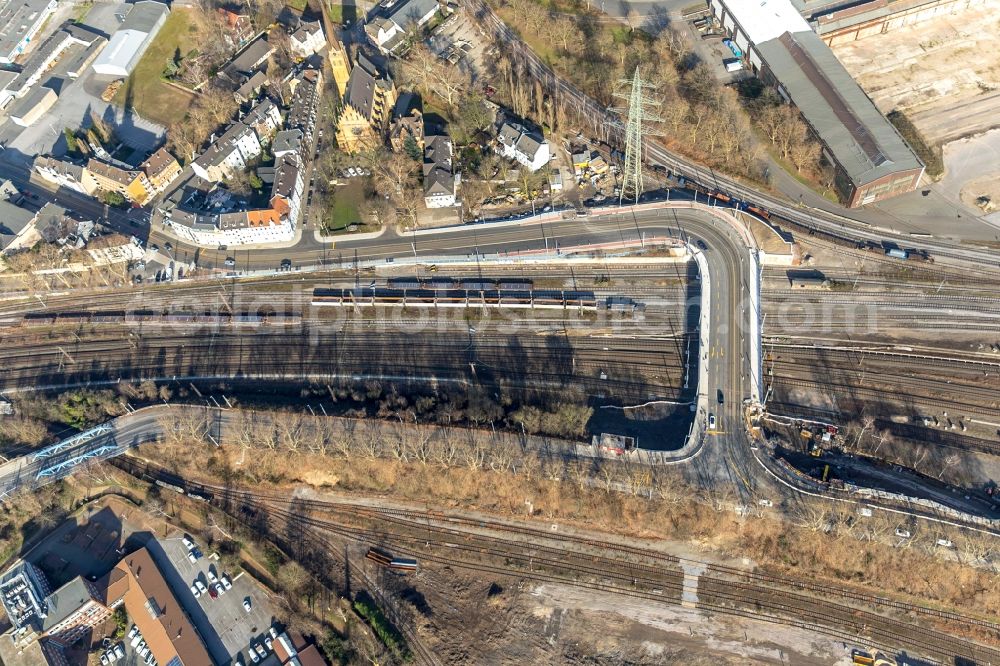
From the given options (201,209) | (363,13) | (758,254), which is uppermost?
(363,13)

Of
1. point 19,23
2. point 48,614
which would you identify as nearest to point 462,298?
point 48,614

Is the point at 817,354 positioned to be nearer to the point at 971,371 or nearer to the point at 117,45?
the point at 971,371

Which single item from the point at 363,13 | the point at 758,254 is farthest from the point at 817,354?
the point at 363,13

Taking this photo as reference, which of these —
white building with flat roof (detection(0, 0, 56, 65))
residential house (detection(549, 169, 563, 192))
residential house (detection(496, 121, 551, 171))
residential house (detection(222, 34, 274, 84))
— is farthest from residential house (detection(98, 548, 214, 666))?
white building with flat roof (detection(0, 0, 56, 65))

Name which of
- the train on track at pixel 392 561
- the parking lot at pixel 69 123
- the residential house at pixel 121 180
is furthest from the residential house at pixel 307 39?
the train on track at pixel 392 561

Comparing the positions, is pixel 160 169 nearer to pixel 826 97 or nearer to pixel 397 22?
pixel 397 22
